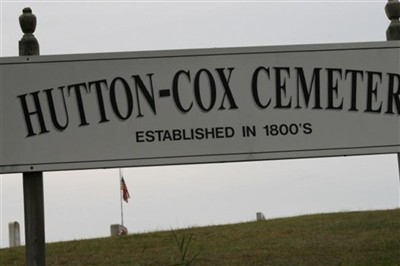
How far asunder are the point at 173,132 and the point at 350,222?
8959mm

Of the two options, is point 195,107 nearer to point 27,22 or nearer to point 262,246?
point 27,22

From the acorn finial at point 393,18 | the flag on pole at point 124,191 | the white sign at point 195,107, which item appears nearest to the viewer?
the white sign at point 195,107

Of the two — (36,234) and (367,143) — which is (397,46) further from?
(36,234)

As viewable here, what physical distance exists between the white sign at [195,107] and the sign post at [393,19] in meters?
0.30

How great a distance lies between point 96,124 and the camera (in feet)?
25.7

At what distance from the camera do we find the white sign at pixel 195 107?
777 cm

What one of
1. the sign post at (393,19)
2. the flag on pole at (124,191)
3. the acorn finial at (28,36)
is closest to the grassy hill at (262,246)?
the flag on pole at (124,191)

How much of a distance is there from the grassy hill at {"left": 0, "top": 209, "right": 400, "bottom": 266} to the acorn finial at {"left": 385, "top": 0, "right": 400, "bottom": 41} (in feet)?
11.9

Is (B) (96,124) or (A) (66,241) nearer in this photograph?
(B) (96,124)

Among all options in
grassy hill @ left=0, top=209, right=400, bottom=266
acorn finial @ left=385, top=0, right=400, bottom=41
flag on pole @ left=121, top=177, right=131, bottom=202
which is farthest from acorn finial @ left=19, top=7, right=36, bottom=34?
flag on pole @ left=121, top=177, right=131, bottom=202

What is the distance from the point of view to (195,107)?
7.91 m

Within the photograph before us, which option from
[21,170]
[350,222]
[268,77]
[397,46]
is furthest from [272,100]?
[350,222]

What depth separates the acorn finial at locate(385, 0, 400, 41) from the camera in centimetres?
841

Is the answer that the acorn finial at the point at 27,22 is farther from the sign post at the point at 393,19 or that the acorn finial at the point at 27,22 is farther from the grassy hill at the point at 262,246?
the grassy hill at the point at 262,246
